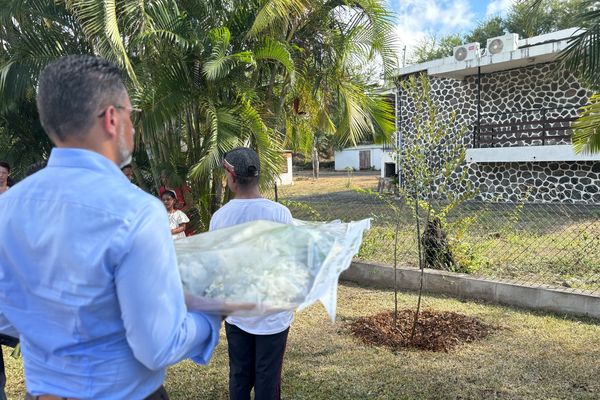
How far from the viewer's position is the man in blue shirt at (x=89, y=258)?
113 cm

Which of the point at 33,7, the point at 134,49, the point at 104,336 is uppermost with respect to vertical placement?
the point at 33,7

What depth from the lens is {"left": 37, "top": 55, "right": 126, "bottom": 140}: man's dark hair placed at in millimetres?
1174

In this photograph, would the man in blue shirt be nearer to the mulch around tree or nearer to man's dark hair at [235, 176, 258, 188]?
man's dark hair at [235, 176, 258, 188]

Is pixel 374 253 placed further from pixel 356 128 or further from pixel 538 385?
pixel 538 385

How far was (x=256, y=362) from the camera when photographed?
102 inches

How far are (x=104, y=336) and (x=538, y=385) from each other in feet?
10.9

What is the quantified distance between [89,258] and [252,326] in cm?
144

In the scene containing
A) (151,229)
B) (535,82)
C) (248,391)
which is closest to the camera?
(151,229)

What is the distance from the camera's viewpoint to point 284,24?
23.9 ft

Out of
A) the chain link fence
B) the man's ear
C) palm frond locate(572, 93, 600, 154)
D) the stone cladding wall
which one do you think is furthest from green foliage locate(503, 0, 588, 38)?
the man's ear

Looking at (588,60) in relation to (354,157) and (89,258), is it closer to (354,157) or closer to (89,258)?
A: (89,258)

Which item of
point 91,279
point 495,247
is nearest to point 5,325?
point 91,279

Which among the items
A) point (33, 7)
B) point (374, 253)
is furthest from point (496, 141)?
point (33, 7)


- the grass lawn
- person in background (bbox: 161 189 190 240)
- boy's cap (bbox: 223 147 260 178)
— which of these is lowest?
the grass lawn
